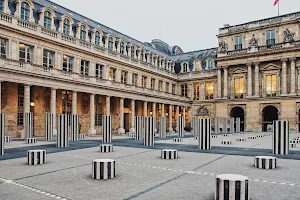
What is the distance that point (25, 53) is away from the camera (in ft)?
87.9

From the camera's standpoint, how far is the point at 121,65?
39.3 meters

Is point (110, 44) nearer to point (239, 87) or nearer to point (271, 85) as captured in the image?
point (239, 87)

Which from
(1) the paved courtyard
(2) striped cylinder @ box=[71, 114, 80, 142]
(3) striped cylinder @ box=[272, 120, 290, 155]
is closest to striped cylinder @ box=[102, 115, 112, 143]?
(2) striped cylinder @ box=[71, 114, 80, 142]

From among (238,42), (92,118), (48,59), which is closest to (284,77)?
(238,42)

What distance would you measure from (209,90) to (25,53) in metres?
36.8

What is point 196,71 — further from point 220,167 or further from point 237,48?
point 220,167

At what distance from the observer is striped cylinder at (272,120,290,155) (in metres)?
15.4

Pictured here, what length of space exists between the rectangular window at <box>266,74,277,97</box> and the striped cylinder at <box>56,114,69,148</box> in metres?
38.3

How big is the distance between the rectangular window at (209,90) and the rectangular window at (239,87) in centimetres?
495

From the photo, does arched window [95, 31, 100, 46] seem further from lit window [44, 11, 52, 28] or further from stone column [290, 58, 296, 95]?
stone column [290, 58, 296, 95]

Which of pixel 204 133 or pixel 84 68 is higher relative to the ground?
pixel 84 68

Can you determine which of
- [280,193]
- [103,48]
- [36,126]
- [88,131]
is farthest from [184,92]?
[280,193]

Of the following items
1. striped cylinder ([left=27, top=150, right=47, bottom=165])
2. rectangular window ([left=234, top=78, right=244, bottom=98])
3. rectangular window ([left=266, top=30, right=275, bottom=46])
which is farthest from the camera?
rectangular window ([left=234, top=78, right=244, bottom=98])

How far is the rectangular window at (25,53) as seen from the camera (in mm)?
26431
